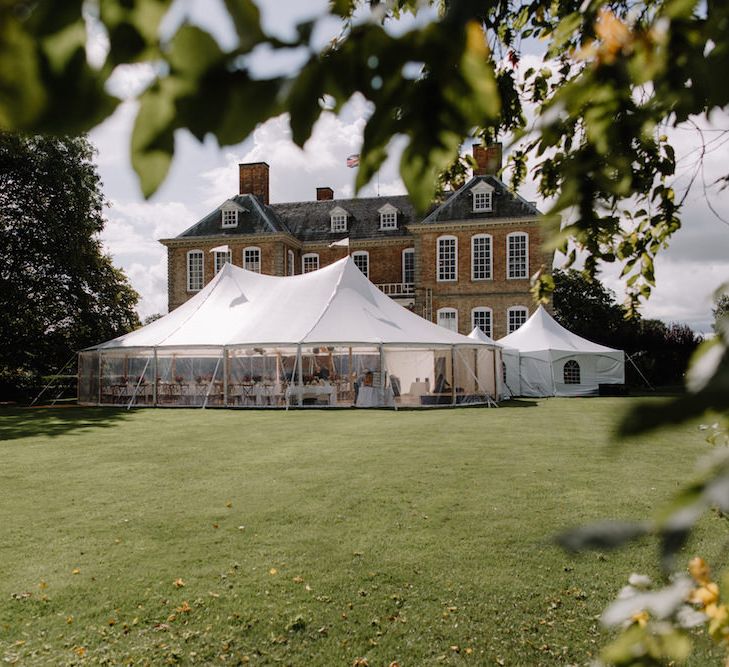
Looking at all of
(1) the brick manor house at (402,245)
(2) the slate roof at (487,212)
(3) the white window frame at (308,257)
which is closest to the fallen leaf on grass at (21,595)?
(1) the brick manor house at (402,245)

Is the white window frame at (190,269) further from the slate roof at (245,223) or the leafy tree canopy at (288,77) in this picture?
the leafy tree canopy at (288,77)

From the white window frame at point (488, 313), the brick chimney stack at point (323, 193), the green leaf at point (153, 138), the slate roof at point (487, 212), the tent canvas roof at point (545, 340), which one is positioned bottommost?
the green leaf at point (153, 138)

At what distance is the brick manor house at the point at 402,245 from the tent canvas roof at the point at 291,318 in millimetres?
7428

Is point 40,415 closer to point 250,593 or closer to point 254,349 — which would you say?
point 254,349

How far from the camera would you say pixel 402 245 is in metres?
37.6

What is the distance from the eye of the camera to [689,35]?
4.48 ft

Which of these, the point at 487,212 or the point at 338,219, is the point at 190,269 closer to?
the point at 338,219

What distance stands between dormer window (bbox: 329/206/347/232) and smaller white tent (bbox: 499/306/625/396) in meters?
14.6

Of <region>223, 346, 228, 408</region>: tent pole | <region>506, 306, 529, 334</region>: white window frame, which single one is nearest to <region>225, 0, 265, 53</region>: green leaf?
<region>223, 346, 228, 408</region>: tent pole

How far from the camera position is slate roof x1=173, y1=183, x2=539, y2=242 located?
114 ft

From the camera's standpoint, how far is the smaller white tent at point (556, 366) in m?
27.4

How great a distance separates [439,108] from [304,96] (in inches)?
8.1

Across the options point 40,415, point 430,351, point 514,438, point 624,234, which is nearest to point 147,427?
point 40,415

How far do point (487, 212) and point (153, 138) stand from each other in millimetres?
34612
